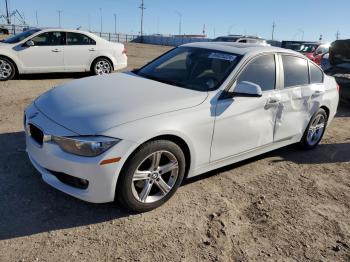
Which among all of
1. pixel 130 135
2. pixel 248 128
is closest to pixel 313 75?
pixel 248 128

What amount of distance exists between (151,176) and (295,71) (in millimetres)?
2790

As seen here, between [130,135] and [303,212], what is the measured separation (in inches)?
84.9

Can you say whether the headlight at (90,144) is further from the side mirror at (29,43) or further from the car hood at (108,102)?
the side mirror at (29,43)

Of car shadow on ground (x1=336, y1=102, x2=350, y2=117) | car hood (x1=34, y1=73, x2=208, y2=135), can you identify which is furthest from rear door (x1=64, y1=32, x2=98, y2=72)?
car shadow on ground (x1=336, y1=102, x2=350, y2=117)

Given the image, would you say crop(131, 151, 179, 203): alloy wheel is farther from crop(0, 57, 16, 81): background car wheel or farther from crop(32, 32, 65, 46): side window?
crop(32, 32, 65, 46): side window

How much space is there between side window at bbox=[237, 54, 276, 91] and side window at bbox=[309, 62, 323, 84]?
106cm

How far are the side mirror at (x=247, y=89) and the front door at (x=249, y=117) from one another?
4.8 inches

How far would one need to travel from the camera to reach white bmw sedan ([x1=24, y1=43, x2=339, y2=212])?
11.1 ft

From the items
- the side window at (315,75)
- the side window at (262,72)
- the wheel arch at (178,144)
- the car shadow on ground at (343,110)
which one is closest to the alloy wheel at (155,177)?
the wheel arch at (178,144)

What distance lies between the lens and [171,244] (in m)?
3.37

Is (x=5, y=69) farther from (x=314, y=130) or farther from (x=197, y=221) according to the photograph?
(x=197, y=221)

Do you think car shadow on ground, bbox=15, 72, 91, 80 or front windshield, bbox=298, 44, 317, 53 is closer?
car shadow on ground, bbox=15, 72, 91, 80

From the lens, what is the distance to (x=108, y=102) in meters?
3.79

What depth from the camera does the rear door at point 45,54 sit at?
10180 millimetres
